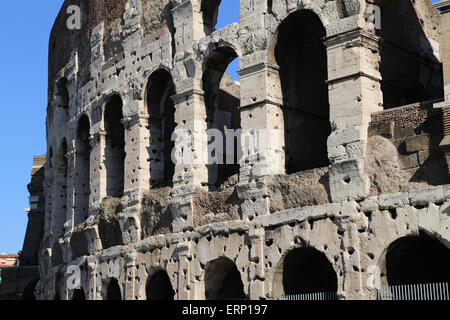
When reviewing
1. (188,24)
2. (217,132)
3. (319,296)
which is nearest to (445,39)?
(319,296)

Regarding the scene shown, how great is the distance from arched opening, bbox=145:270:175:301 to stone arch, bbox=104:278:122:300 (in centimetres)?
144

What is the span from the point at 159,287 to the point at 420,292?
621cm

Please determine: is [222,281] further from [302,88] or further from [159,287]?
[302,88]

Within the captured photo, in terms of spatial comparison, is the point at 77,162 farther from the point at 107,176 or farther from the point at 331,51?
the point at 331,51

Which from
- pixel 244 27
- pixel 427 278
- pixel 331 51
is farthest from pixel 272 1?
pixel 427 278

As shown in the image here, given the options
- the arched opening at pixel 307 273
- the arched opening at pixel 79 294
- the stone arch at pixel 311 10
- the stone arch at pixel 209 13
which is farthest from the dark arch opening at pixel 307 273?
the arched opening at pixel 79 294

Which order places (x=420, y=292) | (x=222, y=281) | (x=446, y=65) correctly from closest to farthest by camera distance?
1. (x=420, y=292)
2. (x=446, y=65)
3. (x=222, y=281)

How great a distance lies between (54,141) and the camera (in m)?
20.6

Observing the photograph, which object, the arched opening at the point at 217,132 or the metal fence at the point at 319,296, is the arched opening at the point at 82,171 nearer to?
the arched opening at the point at 217,132

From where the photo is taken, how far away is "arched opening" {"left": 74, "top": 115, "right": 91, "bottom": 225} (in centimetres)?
1792

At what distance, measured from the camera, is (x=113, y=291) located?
16141 mm

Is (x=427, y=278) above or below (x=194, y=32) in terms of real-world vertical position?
below

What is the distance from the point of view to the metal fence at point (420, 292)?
9859 mm

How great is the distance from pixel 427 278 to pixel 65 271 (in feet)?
30.9
